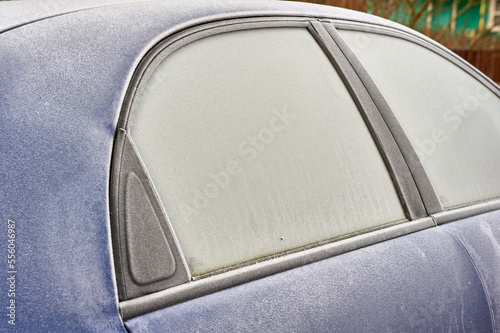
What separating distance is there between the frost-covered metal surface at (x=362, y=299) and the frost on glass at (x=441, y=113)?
13.0 inches

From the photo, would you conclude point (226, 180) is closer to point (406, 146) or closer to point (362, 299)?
point (362, 299)

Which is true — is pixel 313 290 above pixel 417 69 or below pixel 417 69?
below

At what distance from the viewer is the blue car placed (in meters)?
0.99

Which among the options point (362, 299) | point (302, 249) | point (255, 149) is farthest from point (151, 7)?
point (362, 299)

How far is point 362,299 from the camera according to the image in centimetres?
136

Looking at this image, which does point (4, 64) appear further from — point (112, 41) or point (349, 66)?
point (349, 66)

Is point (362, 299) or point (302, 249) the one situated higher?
point (302, 249)

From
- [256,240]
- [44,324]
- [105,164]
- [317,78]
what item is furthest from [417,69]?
[44,324]

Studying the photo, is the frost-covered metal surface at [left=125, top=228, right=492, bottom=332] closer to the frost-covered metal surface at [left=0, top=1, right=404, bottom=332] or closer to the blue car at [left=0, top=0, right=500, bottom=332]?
the blue car at [left=0, top=0, right=500, bottom=332]

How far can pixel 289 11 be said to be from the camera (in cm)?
174

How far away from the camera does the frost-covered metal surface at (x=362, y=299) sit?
43.4 inches

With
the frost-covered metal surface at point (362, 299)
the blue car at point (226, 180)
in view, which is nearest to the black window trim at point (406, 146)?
the blue car at point (226, 180)

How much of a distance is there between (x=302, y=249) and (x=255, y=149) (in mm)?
281

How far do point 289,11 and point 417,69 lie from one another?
0.65 metres
